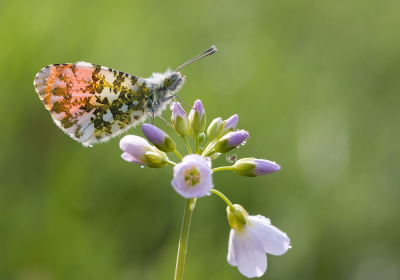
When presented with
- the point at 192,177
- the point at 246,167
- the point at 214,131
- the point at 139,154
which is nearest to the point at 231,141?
the point at 246,167

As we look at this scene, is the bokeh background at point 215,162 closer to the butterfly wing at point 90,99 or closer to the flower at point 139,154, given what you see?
the butterfly wing at point 90,99

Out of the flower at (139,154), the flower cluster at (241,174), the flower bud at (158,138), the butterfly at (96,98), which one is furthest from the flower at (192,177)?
the butterfly at (96,98)

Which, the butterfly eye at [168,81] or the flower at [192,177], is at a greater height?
the butterfly eye at [168,81]

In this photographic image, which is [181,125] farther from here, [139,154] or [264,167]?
[264,167]

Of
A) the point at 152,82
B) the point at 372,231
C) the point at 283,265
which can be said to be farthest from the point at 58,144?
the point at 372,231

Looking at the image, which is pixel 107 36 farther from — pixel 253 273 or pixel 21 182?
pixel 253 273
